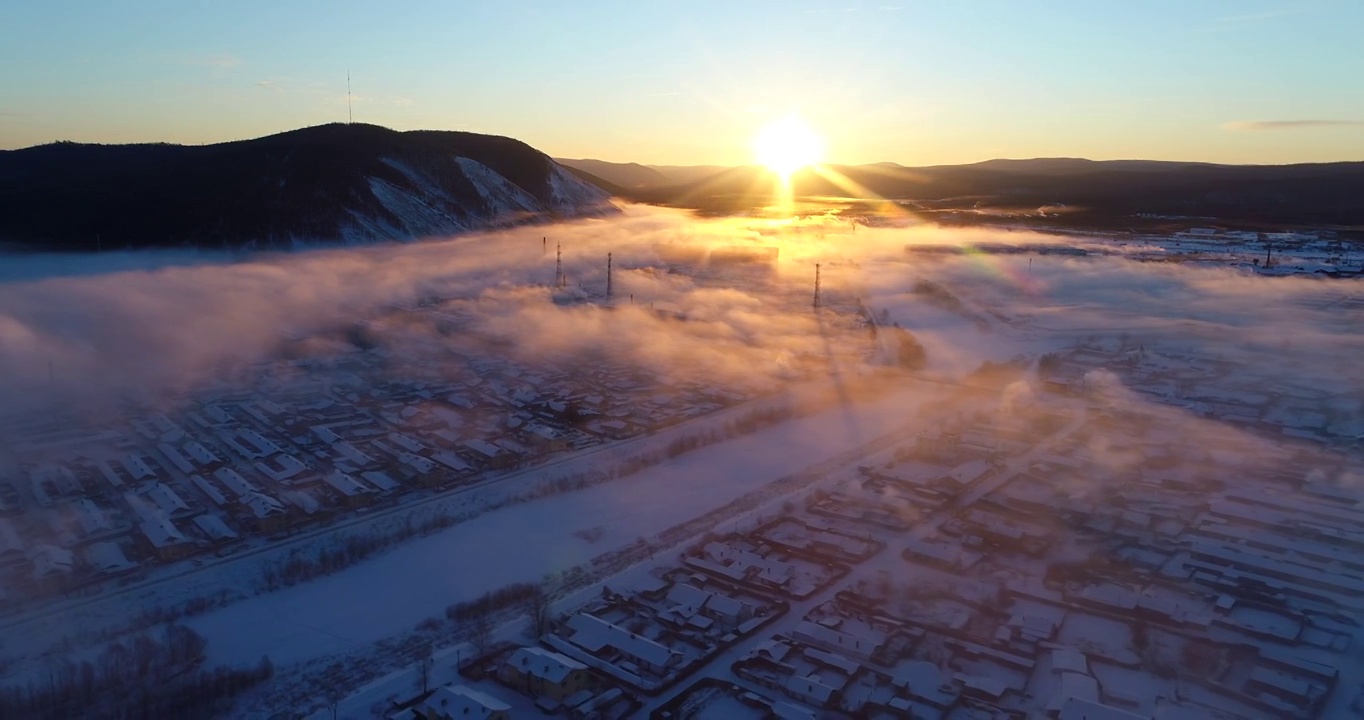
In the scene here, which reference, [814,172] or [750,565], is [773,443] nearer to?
[750,565]

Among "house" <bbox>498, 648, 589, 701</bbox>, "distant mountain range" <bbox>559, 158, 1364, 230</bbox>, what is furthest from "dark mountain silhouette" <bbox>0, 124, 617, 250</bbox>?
"house" <bbox>498, 648, 589, 701</bbox>

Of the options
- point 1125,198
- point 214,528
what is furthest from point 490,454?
point 1125,198

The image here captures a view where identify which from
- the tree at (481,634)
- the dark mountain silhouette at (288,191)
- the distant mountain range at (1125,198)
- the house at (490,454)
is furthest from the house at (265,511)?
the distant mountain range at (1125,198)

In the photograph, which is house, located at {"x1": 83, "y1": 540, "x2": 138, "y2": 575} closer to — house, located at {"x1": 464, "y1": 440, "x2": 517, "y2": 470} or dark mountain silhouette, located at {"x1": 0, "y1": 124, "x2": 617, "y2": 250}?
house, located at {"x1": 464, "y1": 440, "x2": 517, "y2": 470}

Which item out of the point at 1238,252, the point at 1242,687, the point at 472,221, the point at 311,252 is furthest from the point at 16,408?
the point at 1238,252

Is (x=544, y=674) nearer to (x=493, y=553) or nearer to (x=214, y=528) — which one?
(x=493, y=553)

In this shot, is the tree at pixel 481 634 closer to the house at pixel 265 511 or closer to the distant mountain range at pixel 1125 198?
the house at pixel 265 511
